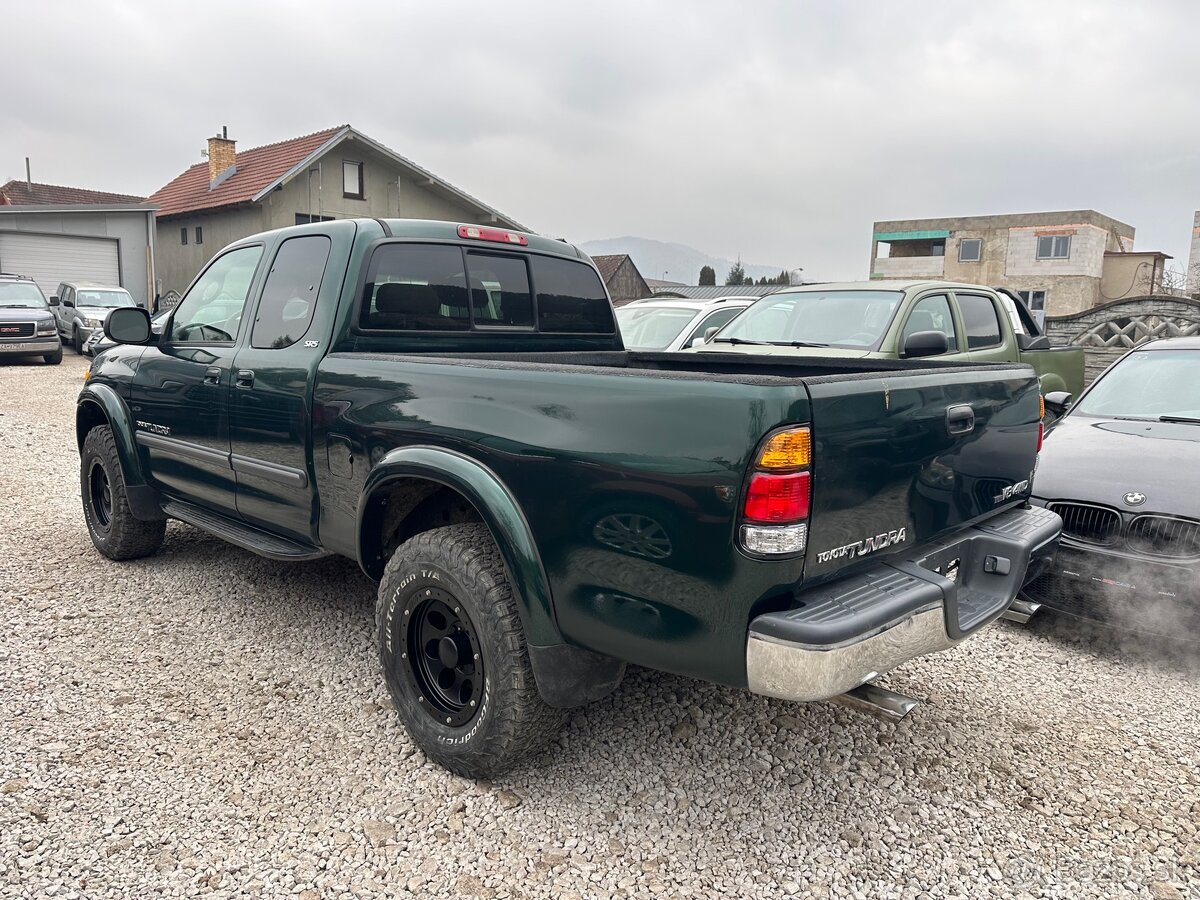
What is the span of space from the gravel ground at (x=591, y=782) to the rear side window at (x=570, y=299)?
71.0 inches

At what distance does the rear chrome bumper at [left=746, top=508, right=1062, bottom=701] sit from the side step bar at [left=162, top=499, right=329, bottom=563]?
212cm

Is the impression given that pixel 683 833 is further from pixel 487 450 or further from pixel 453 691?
pixel 487 450

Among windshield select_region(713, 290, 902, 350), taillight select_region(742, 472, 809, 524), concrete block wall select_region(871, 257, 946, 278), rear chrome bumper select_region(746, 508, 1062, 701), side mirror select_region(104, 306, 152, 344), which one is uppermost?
concrete block wall select_region(871, 257, 946, 278)

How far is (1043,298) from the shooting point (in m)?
44.3

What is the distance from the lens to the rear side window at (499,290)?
3865 mm

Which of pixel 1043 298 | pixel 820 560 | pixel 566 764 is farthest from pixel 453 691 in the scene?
pixel 1043 298

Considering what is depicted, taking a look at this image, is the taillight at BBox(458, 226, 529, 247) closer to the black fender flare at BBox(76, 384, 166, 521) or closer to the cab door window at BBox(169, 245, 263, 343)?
the cab door window at BBox(169, 245, 263, 343)

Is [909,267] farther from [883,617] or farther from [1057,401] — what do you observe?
[883,617]

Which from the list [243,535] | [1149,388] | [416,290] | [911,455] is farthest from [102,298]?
[911,455]

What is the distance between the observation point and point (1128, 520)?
397 cm

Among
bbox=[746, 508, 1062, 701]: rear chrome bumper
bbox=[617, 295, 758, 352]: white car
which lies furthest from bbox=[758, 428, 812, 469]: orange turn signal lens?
bbox=[617, 295, 758, 352]: white car

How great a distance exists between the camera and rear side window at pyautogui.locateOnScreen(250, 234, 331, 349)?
11.7ft

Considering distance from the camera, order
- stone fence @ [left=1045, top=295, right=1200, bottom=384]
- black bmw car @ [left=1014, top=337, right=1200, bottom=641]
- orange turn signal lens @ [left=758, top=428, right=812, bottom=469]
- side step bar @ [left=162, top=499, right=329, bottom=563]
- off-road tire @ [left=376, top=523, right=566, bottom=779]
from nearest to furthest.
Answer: orange turn signal lens @ [left=758, top=428, right=812, bottom=469] < off-road tire @ [left=376, top=523, right=566, bottom=779] < side step bar @ [left=162, top=499, right=329, bottom=563] < black bmw car @ [left=1014, top=337, right=1200, bottom=641] < stone fence @ [left=1045, top=295, right=1200, bottom=384]

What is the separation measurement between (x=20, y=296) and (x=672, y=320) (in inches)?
585
